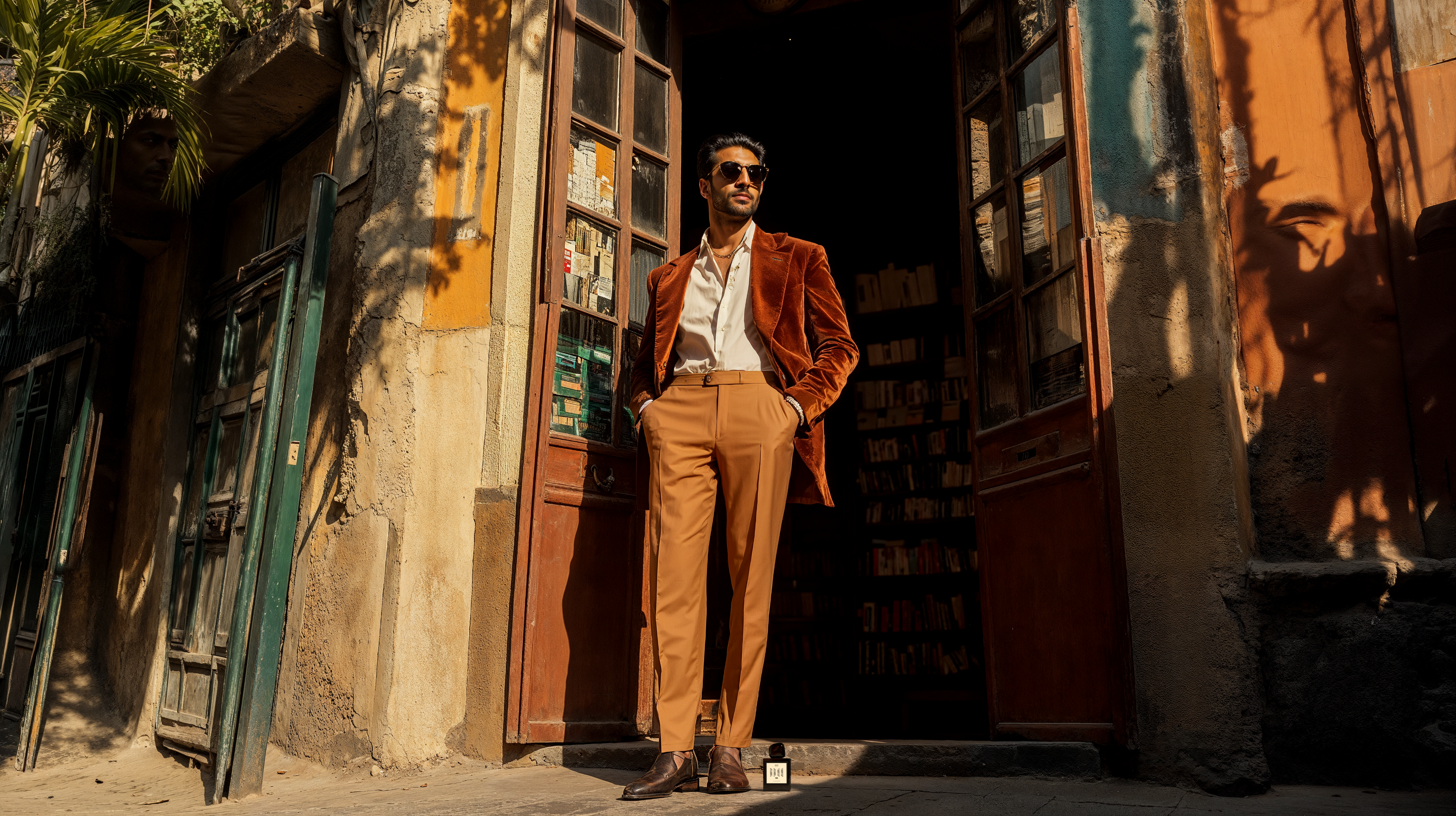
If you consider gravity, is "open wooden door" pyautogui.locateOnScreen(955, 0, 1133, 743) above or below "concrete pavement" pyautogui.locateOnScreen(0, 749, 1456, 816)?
above

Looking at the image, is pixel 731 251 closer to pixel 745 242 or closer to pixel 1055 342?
pixel 745 242

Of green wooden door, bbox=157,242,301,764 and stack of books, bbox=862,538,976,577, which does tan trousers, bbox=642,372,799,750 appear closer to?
green wooden door, bbox=157,242,301,764

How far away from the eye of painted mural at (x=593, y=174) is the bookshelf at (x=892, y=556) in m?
3.76

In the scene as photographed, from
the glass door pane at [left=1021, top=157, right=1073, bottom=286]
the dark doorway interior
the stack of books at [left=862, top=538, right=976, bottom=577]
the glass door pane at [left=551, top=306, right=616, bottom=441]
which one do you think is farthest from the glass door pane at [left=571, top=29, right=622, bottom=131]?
the stack of books at [left=862, top=538, right=976, bottom=577]

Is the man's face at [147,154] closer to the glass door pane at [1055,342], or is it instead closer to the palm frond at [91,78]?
the palm frond at [91,78]

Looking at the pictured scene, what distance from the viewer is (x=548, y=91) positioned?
4.61m

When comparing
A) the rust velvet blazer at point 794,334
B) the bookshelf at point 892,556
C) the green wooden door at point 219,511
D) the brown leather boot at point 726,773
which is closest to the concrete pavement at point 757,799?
the brown leather boot at point 726,773

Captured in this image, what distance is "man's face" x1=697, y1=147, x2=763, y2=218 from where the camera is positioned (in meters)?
3.80

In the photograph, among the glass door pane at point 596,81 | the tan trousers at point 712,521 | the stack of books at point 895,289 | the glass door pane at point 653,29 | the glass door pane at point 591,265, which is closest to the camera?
the tan trousers at point 712,521

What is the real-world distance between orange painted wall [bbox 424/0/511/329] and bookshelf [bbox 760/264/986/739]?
158 inches

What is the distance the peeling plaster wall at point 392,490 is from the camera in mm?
4238

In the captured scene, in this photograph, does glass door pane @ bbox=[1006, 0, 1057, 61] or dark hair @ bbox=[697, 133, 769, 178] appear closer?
dark hair @ bbox=[697, 133, 769, 178]

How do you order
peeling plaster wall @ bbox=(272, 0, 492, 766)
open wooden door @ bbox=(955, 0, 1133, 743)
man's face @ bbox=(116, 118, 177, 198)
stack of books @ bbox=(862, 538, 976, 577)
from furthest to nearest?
1. stack of books @ bbox=(862, 538, 976, 577)
2. man's face @ bbox=(116, 118, 177, 198)
3. peeling plaster wall @ bbox=(272, 0, 492, 766)
4. open wooden door @ bbox=(955, 0, 1133, 743)

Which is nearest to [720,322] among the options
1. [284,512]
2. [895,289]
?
[284,512]
